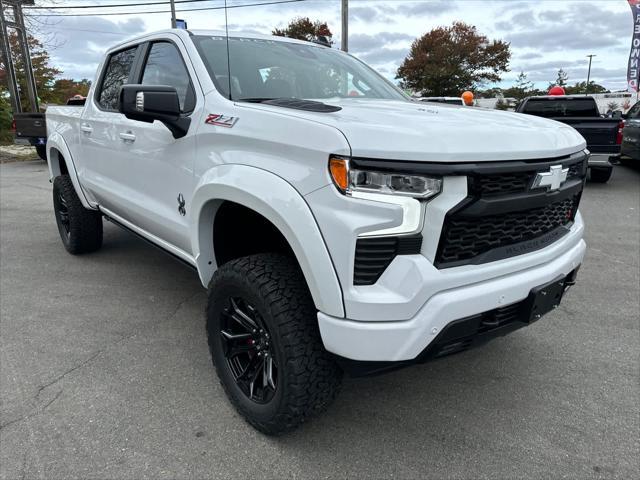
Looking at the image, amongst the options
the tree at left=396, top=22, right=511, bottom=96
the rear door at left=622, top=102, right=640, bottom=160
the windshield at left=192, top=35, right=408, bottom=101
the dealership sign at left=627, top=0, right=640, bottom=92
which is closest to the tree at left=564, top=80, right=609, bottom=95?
the tree at left=396, top=22, right=511, bottom=96

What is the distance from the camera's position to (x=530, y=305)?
Result: 2039 mm

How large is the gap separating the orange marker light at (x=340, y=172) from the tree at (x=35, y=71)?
2196cm

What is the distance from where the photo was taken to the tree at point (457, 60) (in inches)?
1148

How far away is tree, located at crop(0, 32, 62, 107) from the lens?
816 inches

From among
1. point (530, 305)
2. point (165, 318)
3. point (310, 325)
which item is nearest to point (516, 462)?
point (530, 305)

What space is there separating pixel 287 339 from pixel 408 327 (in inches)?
19.2

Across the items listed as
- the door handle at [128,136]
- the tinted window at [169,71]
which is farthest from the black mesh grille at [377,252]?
the door handle at [128,136]

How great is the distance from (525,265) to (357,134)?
90 centimetres

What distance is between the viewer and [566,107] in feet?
34.4

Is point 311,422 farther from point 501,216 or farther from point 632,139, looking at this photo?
point 632,139

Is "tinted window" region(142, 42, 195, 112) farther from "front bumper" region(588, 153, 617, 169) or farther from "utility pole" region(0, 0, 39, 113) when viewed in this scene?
"utility pole" region(0, 0, 39, 113)

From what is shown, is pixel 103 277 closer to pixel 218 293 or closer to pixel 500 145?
pixel 218 293

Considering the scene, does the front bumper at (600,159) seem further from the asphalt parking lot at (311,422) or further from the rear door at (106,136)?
the rear door at (106,136)

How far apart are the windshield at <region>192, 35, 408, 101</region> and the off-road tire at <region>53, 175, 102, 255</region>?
7.89ft
